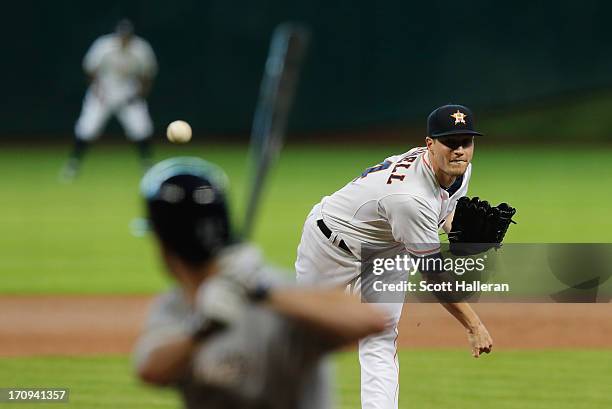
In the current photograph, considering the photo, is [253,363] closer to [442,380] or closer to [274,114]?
[274,114]

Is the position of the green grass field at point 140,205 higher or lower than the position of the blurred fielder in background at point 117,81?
lower

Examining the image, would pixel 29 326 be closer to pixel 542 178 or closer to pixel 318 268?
pixel 318 268

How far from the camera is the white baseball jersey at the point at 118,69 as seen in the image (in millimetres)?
19672

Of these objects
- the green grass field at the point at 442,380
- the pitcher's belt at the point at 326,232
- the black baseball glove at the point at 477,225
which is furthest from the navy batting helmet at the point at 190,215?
the green grass field at the point at 442,380

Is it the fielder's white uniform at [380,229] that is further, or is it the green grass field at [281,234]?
the green grass field at [281,234]

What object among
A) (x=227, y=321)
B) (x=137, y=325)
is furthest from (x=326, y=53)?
(x=227, y=321)

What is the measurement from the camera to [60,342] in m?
8.62

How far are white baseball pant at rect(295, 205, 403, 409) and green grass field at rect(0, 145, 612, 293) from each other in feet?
17.1

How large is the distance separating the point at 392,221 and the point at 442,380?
7.22 ft

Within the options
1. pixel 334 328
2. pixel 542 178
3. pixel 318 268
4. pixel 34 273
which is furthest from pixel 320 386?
pixel 542 178

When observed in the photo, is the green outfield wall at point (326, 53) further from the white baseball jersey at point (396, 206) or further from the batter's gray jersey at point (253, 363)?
the batter's gray jersey at point (253, 363)

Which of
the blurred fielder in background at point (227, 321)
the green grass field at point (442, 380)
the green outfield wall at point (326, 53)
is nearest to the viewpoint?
the blurred fielder in background at point (227, 321)

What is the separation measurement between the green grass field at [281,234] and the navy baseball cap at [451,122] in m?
1.87

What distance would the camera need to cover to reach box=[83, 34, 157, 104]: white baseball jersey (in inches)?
774
